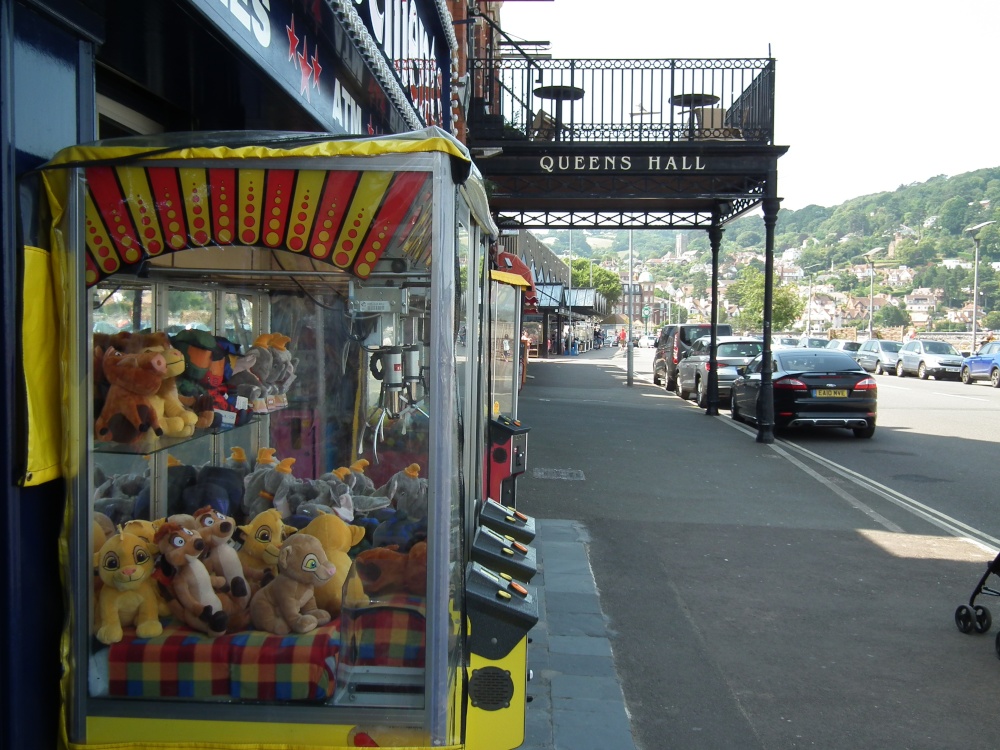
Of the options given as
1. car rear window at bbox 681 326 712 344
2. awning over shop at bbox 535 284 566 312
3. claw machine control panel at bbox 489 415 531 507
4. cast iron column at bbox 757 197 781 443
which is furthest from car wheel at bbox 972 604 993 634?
awning over shop at bbox 535 284 566 312

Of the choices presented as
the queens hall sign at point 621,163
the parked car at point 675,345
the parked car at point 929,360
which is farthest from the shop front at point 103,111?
the parked car at point 929,360

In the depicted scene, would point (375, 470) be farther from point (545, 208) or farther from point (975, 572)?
point (545, 208)

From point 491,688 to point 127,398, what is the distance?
5.70 feet

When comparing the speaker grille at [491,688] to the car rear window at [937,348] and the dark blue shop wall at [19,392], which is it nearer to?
the dark blue shop wall at [19,392]

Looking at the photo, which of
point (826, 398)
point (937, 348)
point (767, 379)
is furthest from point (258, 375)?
point (937, 348)

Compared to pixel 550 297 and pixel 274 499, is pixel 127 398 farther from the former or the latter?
pixel 550 297

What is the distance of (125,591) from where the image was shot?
310cm

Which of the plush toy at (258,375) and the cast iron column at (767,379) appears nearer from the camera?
the plush toy at (258,375)

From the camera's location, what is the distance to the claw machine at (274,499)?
2883mm

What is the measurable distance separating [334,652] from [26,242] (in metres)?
1.70

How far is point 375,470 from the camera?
376 cm

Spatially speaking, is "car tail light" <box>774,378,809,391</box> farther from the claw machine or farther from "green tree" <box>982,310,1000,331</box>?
"green tree" <box>982,310,1000,331</box>

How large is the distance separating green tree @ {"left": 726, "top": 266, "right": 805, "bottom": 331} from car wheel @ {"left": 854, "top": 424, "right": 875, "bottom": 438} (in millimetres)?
45648

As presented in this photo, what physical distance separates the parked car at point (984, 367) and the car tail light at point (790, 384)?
17849 millimetres
